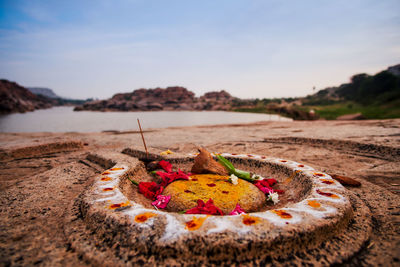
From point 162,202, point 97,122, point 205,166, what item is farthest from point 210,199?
point 97,122

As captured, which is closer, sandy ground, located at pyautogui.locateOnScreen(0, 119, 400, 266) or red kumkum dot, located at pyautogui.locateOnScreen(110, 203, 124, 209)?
sandy ground, located at pyautogui.locateOnScreen(0, 119, 400, 266)

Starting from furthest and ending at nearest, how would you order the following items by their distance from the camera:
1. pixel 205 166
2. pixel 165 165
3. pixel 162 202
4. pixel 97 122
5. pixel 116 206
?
pixel 97 122 < pixel 165 165 < pixel 205 166 < pixel 162 202 < pixel 116 206

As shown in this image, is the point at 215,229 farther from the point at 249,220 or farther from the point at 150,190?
the point at 150,190

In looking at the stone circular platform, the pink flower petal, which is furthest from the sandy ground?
the pink flower petal

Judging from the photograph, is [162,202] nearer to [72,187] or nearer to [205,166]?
[205,166]

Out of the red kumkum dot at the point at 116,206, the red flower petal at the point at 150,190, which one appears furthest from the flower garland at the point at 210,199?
the red kumkum dot at the point at 116,206

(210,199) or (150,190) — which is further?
(150,190)

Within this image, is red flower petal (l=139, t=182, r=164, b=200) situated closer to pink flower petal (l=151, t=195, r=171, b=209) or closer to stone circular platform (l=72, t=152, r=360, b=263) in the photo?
pink flower petal (l=151, t=195, r=171, b=209)

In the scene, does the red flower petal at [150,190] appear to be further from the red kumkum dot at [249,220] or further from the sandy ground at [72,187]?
the red kumkum dot at [249,220]

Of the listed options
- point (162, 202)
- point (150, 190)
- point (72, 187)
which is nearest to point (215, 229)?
point (162, 202)

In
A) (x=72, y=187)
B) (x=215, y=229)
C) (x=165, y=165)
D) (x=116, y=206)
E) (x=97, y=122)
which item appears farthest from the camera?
(x=97, y=122)

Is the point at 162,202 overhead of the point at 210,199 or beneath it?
beneath

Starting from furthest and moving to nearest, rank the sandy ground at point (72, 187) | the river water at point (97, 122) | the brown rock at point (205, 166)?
the river water at point (97, 122), the brown rock at point (205, 166), the sandy ground at point (72, 187)

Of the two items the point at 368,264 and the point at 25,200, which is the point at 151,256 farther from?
the point at 25,200
